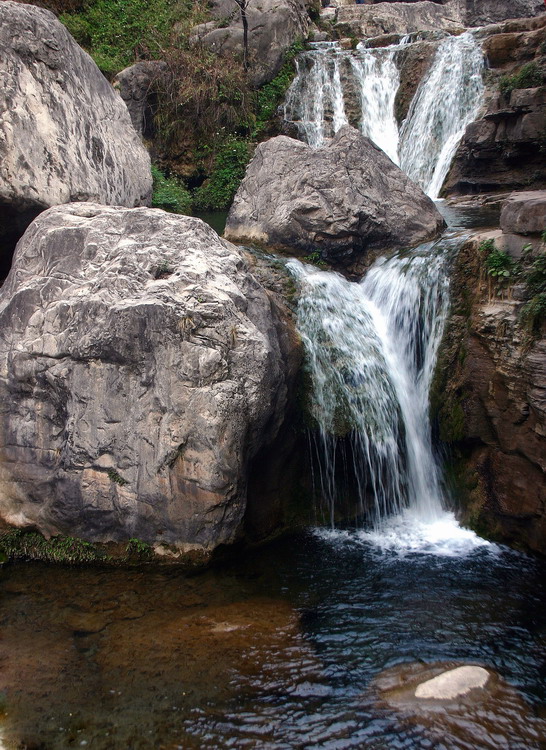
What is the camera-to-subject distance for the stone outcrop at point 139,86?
14.9 meters

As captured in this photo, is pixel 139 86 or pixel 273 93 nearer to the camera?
pixel 139 86

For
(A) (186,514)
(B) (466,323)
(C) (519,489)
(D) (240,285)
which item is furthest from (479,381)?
(A) (186,514)

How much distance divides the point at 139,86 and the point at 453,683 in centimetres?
1490

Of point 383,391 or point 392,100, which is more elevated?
point 392,100

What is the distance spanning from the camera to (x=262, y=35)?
54.1ft

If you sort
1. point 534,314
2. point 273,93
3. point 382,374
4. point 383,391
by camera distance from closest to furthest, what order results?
1. point 534,314
2. point 383,391
3. point 382,374
4. point 273,93

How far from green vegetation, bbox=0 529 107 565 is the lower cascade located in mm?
2519

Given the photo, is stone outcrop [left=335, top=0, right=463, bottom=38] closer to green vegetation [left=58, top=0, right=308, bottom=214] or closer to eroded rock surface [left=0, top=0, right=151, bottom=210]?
green vegetation [left=58, top=0, right=308, bottom=214]

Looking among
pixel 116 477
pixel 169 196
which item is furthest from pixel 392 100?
pixel 116 477

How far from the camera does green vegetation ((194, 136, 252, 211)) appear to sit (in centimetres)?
1441

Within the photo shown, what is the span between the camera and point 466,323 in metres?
6.83

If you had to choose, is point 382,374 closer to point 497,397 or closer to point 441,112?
point 497,397

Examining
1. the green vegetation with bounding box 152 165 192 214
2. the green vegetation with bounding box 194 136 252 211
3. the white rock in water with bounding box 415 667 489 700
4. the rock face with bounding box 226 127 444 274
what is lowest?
the white rock in water with bounding box 415 667 489 700

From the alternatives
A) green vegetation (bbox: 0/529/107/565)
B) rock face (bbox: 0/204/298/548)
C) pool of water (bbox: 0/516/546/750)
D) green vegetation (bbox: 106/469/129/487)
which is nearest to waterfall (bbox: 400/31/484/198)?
rock face (bbox: 0/204/298/548)
